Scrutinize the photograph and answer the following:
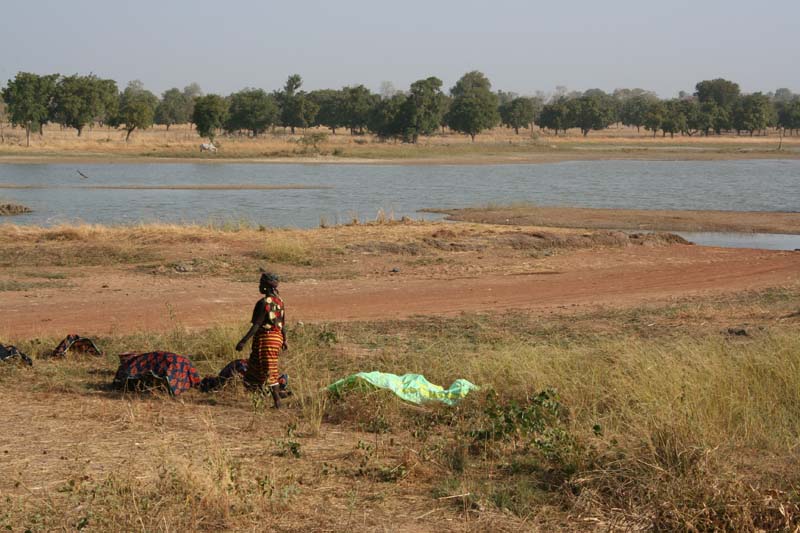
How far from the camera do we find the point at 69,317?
12828 millimetres

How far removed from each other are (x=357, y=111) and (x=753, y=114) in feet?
162

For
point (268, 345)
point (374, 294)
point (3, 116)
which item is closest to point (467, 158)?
point (374, 294)

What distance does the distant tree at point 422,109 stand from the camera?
8519 centimetres

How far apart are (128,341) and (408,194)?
108 feet

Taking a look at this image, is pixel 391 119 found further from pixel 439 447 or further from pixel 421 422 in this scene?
pixel 439 447

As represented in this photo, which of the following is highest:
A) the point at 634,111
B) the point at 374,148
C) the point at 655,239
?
the point at 634,111

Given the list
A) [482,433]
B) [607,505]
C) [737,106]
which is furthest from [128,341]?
[737,106]

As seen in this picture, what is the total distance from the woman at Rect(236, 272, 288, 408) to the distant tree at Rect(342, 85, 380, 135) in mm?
91729

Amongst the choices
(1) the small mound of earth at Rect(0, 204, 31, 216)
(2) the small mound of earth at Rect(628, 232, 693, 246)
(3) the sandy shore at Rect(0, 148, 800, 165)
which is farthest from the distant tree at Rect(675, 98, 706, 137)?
(1) the small mound of earth at Rect(0, 204, 31, 216)

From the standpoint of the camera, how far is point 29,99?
257 feet

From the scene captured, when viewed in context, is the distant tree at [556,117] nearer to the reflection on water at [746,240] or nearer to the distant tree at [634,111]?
the distant tree at [634,111]

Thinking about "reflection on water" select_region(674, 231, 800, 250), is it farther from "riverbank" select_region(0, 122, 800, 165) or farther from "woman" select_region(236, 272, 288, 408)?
"riverbank" select_region(0, 122, 800, 165)

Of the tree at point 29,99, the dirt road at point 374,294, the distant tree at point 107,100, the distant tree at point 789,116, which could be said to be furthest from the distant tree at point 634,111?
the dirt road at point 374,294

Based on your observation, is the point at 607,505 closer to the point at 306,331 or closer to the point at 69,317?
the point at 306,331
